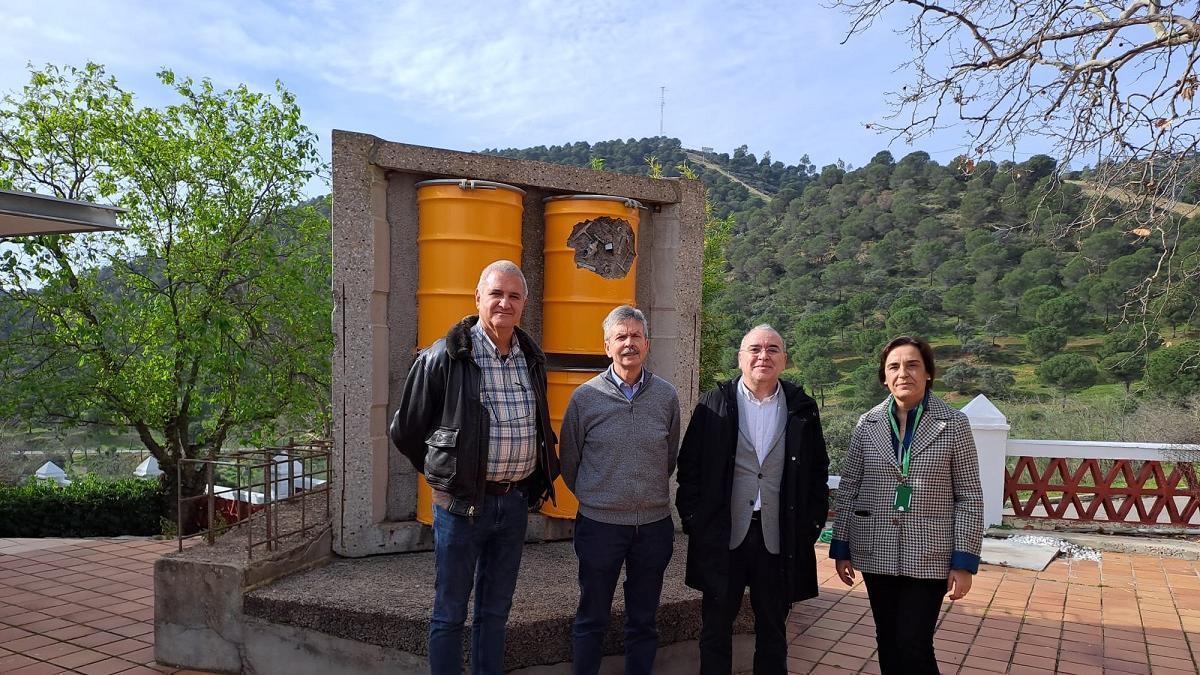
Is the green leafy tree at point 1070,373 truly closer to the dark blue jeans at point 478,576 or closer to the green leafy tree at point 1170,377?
the green leafy tree at point 1170,377

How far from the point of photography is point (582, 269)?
4562 mm

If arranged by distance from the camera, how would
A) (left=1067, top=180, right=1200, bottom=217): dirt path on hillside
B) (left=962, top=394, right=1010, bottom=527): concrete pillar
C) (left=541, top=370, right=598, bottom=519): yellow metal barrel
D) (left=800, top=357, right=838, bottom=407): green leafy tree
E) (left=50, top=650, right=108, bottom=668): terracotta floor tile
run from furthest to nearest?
(left=800, top=357, right=838, bottom=407): green leafy tree
(left=962, top=394, right=1010, bottom=527): concrete pillar
(left=1067, top=180, right=1200, bottom=217): dirt path on hillside
(left=541, top=370, right=598, bottom=519): yellow metal barrel
(left=50, top=650, right=108, bottom=668): terracotta floor tile

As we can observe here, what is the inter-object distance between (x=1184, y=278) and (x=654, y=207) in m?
3.42

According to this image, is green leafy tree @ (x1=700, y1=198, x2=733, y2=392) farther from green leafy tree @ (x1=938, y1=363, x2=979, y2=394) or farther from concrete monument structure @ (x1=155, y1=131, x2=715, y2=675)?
green leafy tree @ (x1=938, y1=363, x2=979, y2=394)

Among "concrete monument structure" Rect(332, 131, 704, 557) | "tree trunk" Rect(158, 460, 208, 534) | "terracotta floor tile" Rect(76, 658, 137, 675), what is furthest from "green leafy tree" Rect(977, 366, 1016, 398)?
"terracotta floor tile" Rect(76, 658, 137, 675)

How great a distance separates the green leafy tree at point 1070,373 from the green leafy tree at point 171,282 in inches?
863

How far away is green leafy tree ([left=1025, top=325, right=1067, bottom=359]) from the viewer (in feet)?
85.1

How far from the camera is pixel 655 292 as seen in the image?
5016 millimetres

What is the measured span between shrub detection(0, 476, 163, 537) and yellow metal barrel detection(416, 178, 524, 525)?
28.7 ft

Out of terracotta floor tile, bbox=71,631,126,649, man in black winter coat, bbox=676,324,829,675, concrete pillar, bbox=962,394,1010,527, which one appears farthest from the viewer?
concrete pillar, bbox=962,394,1010,527

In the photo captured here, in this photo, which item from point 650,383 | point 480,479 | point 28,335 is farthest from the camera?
point 28,335

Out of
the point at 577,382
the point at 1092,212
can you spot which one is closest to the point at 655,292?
the point at 577,382

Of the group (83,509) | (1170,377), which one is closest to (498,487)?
(83,509)

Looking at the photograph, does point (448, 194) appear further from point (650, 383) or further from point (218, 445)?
point (218, 445)
